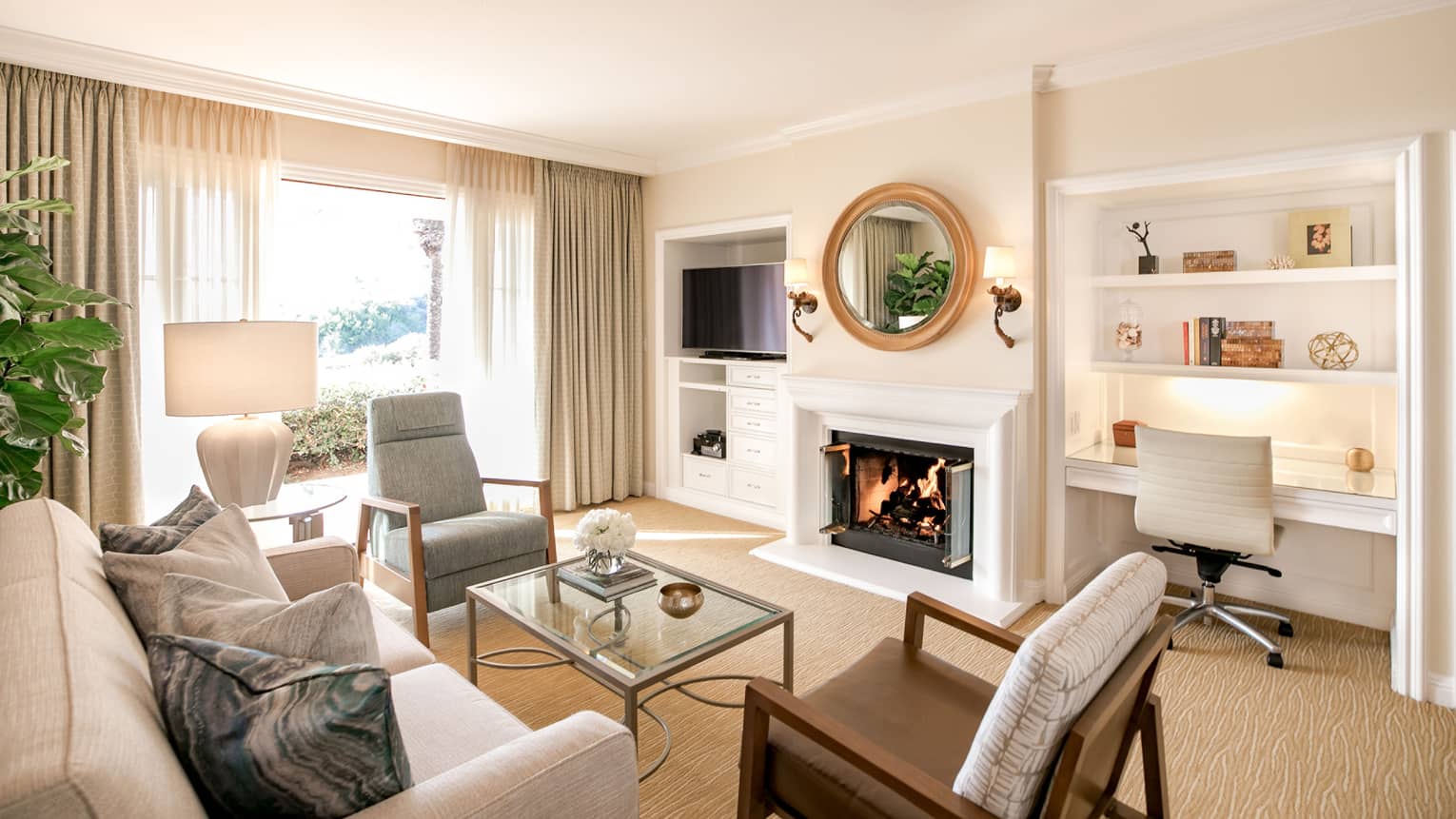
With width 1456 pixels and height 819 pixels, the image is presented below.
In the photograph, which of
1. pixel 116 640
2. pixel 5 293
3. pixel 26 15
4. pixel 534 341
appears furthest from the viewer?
pixel 534 341

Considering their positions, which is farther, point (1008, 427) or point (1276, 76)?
point (1008, 427)

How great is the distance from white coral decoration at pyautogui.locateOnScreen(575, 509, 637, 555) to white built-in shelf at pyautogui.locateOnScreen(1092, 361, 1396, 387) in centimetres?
259

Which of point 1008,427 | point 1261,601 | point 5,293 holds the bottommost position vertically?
point 1261,601

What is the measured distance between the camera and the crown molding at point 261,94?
321cm

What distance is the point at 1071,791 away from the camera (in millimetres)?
1338

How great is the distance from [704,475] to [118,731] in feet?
15.4

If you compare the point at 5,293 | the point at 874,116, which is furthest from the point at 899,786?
the point at 874,116

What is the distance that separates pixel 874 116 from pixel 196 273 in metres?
3.57

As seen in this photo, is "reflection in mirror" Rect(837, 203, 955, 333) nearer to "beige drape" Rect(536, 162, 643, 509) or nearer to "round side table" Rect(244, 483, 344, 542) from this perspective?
"beige drape" Rect(536, 162, 643, 509)

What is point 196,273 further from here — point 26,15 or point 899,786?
point 899,786

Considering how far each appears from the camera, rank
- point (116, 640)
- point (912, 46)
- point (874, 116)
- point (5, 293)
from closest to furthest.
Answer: point (116, 640)
point (5, 293)
point (912, 46)
point (874, 116)

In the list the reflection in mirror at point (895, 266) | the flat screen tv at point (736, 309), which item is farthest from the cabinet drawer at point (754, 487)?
the reflection in mirror at point (895, 266)

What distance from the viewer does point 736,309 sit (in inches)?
207

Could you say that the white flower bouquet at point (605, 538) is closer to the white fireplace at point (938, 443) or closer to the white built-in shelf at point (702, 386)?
the white fireplace at point (938, 443)
